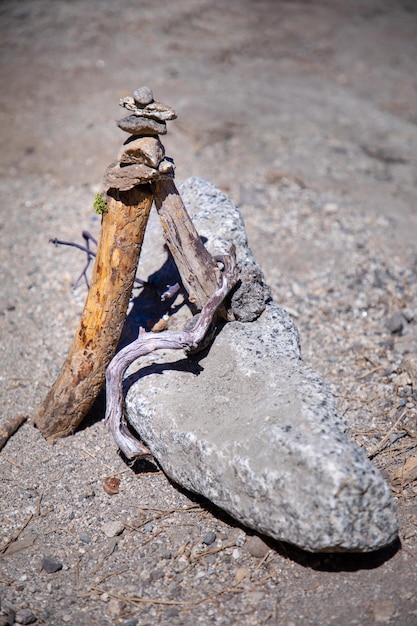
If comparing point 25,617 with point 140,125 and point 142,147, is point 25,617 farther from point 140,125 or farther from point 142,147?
point 140,125

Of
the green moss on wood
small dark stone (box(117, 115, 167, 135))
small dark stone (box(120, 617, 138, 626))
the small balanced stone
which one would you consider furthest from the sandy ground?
the small balanced stone

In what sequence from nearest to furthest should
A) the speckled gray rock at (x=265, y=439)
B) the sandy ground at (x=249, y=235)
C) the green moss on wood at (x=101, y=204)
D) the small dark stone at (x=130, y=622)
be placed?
the speckled gray rock at (x=265, y=439) < the small dark stone at (x=130, y=622) < the sandy ground at (x=249, y=235) < the green moss on wood at (x=101, y=204)

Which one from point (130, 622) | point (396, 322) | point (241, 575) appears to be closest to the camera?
point (130, 622)

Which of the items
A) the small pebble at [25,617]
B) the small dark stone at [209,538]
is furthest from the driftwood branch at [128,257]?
the small pebble at [25,617]

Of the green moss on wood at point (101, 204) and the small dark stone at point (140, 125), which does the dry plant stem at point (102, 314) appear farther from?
the small dark stone at point (140, 125)

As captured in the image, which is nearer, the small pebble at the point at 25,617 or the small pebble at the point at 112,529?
the small pebble at the point at 25,617

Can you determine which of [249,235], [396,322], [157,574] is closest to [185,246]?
[157,574]
